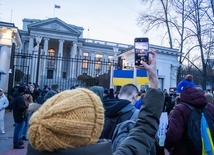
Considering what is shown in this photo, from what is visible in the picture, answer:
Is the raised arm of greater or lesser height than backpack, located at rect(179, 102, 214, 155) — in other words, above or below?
above

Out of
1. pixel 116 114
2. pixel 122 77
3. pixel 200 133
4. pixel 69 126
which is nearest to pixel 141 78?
pixel 122 77

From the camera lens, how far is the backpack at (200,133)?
10.5 ft

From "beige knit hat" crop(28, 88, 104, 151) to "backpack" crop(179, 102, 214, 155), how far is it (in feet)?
7.48

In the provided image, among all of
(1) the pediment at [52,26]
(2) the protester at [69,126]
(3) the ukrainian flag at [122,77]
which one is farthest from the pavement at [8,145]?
(1) the pediment at [52,26]

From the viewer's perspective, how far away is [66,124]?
Answer: 1221 millimetres

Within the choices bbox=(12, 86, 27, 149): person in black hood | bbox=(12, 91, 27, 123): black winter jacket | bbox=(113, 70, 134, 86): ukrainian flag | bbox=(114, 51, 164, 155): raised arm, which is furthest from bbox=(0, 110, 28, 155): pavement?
bbox=(114, 51, 164, 155): raised arm

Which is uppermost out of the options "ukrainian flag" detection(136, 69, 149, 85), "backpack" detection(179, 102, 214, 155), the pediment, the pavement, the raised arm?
the pediment

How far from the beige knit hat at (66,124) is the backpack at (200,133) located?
2.28 meters

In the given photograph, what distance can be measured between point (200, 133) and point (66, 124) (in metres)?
2.51

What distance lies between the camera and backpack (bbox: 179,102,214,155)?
3193 mm

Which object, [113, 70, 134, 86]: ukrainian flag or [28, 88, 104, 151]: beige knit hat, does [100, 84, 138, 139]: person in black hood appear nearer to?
[28, 88, 104, 151]: beige knit hat

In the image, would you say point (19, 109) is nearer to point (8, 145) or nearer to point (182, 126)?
point (8, 145)

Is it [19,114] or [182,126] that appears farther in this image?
[19,114]

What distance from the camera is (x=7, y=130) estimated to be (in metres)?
12.0
